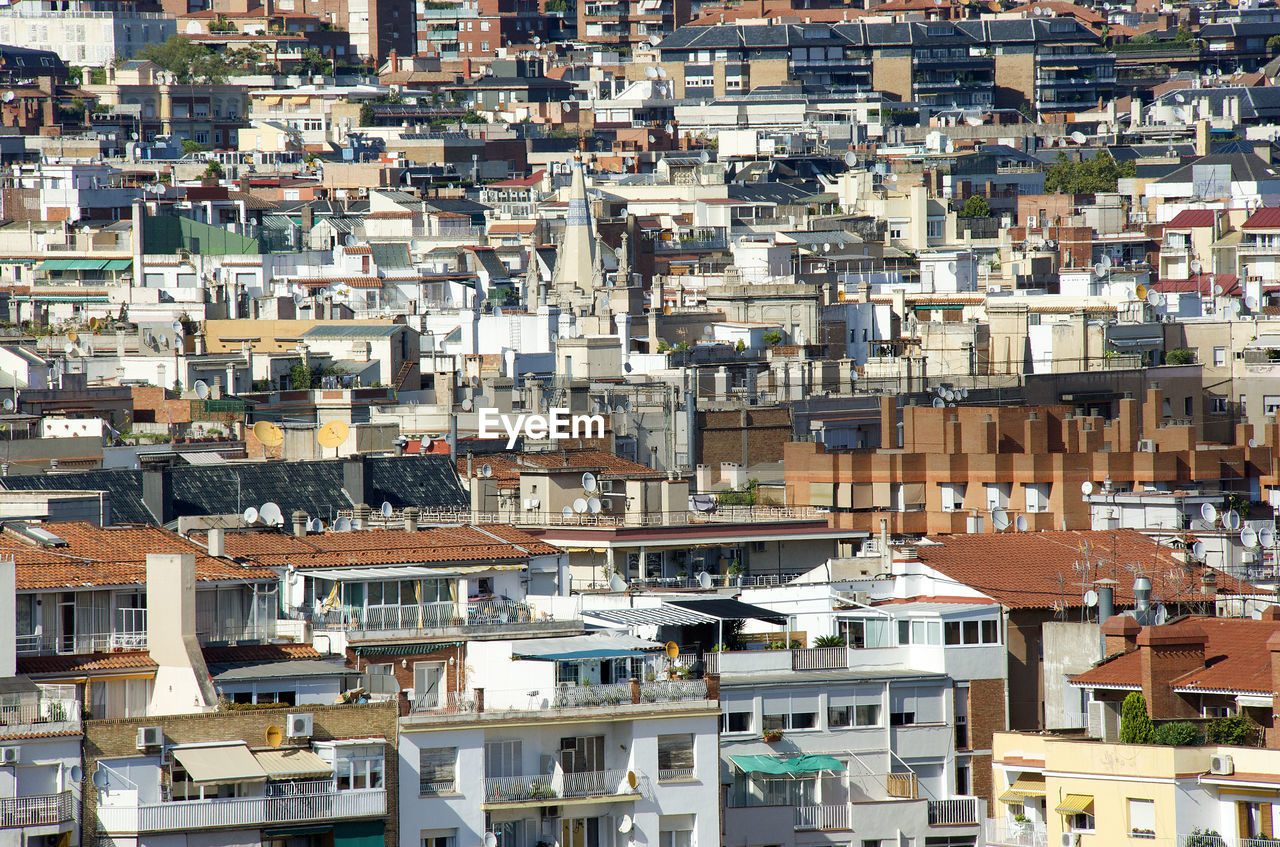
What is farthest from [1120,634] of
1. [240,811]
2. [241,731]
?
[240,811]

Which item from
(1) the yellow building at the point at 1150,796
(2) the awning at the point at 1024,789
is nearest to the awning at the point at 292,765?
(2) the awning at the point at 1024,789

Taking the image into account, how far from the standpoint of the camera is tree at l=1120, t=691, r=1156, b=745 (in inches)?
1463

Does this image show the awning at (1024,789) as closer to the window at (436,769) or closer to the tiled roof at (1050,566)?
the window at (436,769)

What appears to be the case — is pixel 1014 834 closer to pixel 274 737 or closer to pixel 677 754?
pixel 677 754

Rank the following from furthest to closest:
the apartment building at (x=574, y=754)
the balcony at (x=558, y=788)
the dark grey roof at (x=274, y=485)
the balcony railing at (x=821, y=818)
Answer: the dark grey roof at (x=274, y=485)
the balcony railing at (x=821, y=818)
the balcony at (x=558, y=788)
the apartment building at (x=574, y=754)

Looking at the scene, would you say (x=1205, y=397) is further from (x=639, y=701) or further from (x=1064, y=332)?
(x=639, y=701)

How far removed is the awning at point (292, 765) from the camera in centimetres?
3747

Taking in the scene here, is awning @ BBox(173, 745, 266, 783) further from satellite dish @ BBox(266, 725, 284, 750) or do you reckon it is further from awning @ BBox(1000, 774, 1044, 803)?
awning @ BBox(1000, 774, 1044, 803)

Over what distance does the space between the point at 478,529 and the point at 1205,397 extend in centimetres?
4021

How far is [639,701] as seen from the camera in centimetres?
4050

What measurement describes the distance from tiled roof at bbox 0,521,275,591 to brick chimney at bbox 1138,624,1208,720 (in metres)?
11.6

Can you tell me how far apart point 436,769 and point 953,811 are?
789 cm

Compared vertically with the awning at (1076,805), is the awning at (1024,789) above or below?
below

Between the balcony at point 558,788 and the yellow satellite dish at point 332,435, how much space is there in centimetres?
2694
